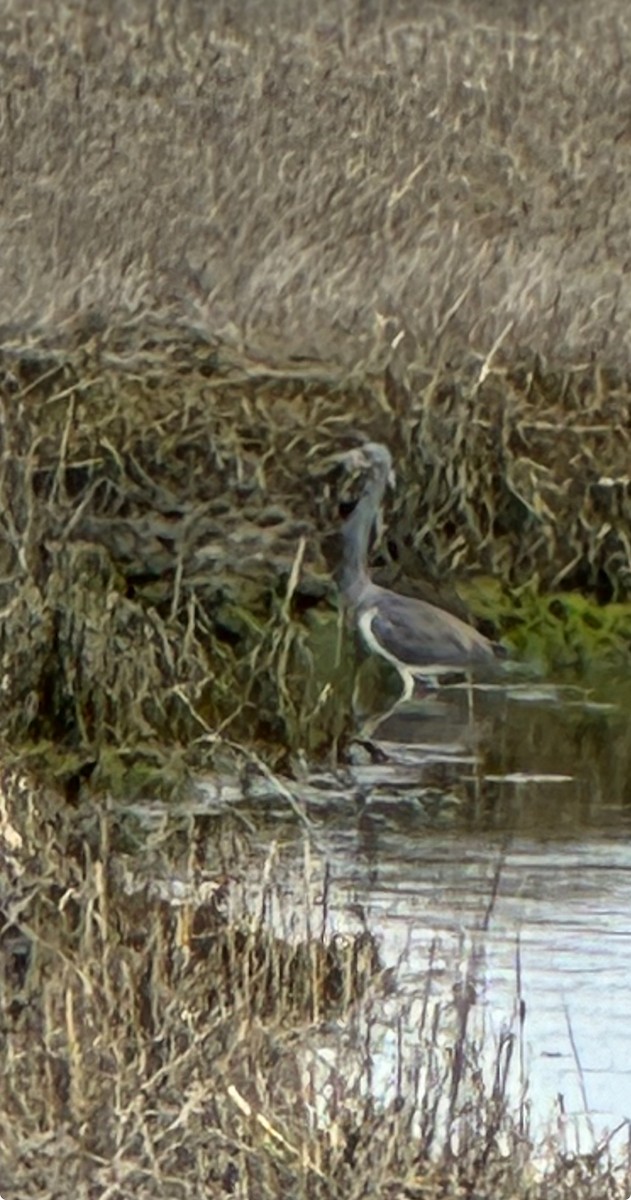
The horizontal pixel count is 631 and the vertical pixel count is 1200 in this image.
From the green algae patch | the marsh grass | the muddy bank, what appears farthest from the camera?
the green algae patch

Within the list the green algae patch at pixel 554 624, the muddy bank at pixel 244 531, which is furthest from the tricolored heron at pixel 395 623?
the green algae patch at pixel 554 624

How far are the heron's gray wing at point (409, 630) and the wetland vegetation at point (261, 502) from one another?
0.11 metres

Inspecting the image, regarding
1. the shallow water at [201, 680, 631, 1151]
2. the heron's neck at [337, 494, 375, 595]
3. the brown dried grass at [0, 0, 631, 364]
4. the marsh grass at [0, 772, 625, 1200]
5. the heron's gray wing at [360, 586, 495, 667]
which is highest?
the brown dried grass at [0, 0, 631, 364]

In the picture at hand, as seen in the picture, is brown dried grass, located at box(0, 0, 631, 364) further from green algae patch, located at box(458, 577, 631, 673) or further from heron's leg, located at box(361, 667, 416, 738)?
heron's leg, located at box(361, 667, 416, 738)

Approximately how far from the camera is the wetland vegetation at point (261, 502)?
3883 mm

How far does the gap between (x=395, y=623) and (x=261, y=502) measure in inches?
32.7

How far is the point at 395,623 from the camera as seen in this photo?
577 cm

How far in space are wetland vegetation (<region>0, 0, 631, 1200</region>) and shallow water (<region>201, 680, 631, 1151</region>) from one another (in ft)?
0.13

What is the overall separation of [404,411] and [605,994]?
8.82 feet

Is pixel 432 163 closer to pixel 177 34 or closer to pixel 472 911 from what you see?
pixel 177 34

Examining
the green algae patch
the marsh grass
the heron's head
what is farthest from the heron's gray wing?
the marsh grass

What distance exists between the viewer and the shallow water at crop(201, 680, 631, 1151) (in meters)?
4.37

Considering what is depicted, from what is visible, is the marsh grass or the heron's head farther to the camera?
the heron's head

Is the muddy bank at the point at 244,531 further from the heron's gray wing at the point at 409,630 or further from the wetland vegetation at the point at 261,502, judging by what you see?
the heron's gray wing at the point at 409,630
